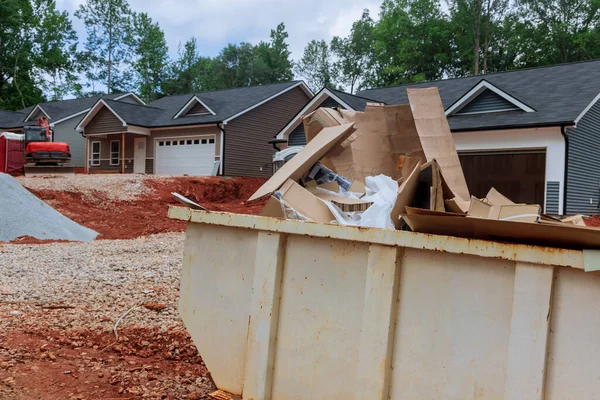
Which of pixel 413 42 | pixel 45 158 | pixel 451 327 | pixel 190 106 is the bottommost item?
pixel 451 327

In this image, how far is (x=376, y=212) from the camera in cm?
291

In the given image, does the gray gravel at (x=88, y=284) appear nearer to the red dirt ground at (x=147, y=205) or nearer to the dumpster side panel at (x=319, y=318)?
the dumpster side panel at (x=319, y=318)

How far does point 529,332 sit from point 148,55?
6427 centimetres

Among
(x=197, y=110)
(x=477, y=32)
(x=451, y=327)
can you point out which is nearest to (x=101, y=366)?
(x=451, y=327)

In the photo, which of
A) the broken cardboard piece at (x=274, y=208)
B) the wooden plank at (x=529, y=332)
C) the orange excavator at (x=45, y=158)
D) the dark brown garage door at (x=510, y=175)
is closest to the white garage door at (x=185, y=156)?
the orange excavator at (x=45, y=158)

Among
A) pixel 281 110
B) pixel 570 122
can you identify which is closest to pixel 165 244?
pixel 570 122

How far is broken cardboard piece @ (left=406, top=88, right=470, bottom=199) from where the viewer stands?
364 cm

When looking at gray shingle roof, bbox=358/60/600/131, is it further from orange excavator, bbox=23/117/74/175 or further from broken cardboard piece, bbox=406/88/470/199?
orange excavator, bbox=23/117/74/175

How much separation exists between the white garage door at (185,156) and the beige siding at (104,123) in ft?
8.15

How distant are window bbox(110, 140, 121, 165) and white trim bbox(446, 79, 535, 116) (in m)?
19.5

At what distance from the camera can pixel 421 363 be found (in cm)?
225

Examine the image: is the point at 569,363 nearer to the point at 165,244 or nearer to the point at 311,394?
the point at 311,394

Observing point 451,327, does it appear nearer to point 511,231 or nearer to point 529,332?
point 529,332

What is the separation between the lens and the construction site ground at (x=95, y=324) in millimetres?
3412
